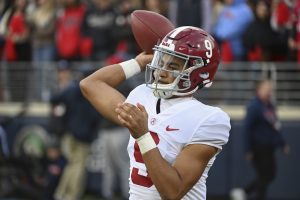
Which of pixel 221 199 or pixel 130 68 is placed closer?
pixel 130 68

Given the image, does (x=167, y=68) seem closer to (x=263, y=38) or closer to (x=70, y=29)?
(x=263, y=38)

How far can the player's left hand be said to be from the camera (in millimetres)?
4020

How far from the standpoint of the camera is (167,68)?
4.24 m

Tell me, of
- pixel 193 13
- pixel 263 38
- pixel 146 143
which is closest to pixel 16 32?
pixel 193 13

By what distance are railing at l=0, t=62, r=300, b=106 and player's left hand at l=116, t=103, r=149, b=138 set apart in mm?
7116

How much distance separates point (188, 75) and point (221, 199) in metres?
7.69

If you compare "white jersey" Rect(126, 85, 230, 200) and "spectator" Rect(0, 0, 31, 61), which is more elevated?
"white jersey" Rect(126, 85, 230, 200)

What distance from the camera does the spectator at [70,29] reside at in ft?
39.8

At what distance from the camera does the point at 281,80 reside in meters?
11.3

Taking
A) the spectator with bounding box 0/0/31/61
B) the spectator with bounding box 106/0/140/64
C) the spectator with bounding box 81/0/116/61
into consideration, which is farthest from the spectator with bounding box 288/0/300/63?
the spectator with bounding box 0/0/31/61

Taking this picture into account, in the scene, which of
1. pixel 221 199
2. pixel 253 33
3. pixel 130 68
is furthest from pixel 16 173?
pixel 130 68

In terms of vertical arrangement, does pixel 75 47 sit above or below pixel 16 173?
above

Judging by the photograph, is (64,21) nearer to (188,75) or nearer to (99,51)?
(99,51)

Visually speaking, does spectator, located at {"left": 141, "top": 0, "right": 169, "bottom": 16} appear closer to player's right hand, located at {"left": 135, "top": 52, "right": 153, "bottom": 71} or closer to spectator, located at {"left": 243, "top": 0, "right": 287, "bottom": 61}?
spectator, located at {"left": 243, "top": 0, "right": 287, "bottom": 61}
